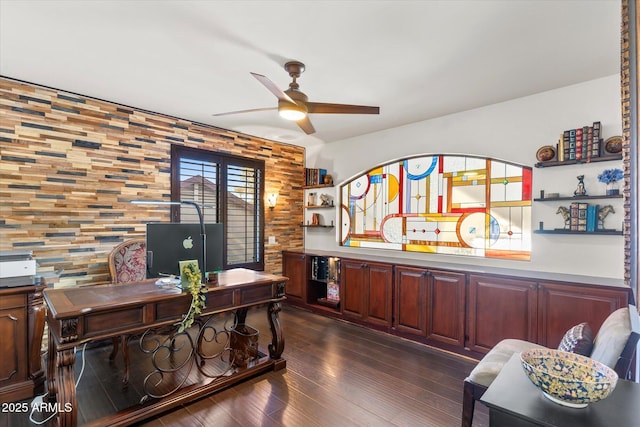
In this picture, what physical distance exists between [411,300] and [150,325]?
2.75 meters

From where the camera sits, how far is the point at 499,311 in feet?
9.86

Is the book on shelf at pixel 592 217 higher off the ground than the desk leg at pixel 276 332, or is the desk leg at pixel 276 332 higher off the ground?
the book on shelf at pixel 592 217

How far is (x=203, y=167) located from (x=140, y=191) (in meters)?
0.90

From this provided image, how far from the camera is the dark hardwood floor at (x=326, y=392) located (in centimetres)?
219

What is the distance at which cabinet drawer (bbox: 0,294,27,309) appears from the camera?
93.0 inches


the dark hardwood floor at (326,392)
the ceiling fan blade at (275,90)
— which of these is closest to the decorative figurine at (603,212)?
the dark hardwood floor at (326,392)

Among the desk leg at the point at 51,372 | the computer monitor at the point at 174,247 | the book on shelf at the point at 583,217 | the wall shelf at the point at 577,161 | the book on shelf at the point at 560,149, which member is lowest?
the desk leg at the point at 51,372

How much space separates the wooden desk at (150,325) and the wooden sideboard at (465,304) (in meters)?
1.52

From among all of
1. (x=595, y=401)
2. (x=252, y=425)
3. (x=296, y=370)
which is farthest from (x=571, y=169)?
(x=252, y=425)

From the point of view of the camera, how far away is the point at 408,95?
10.8 ft

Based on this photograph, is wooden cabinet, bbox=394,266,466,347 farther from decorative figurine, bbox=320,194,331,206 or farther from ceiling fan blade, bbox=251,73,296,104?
ceiling fan blade, bbox=251,73,296,104

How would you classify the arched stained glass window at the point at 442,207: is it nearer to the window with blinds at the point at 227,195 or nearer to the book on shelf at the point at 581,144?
the book on shelf at the point at 581,144

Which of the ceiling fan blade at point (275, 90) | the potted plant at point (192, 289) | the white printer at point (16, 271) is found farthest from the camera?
the white printer at point (16, 271)

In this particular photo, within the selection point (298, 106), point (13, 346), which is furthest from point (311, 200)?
point (13, 346)
